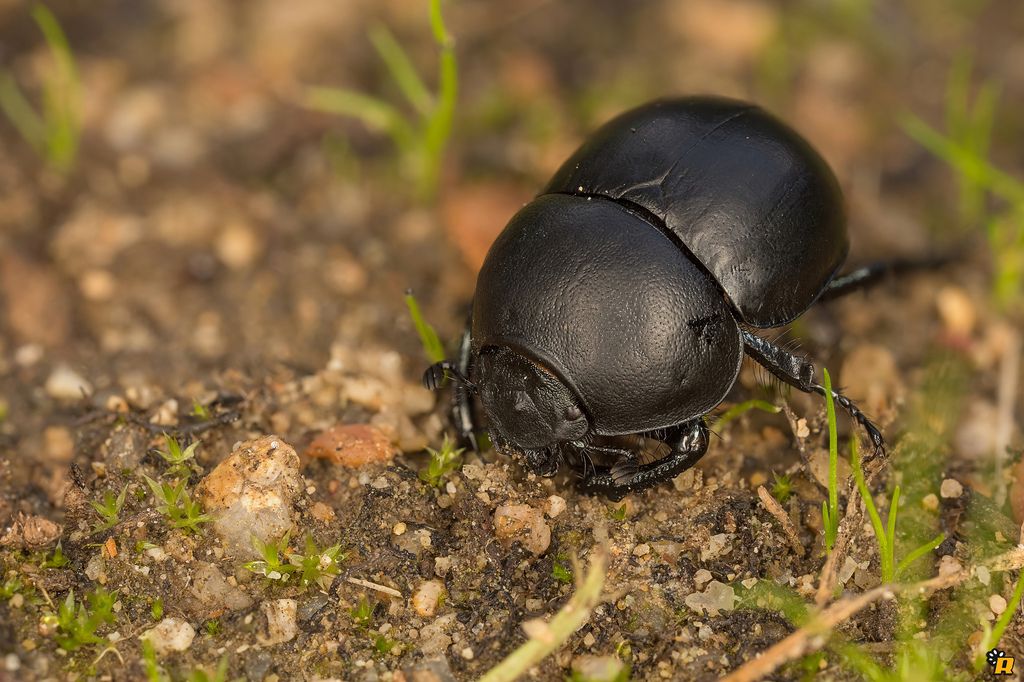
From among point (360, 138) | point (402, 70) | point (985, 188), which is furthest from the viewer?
point (360, 138)

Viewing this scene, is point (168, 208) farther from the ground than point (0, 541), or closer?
farther from the ground

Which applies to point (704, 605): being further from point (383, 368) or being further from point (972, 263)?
point (972, 263)

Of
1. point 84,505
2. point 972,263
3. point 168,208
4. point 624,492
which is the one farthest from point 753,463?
point 168,208

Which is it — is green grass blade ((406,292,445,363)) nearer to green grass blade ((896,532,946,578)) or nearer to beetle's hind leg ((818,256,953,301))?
beetle's hind leg ((818,256,953,301))

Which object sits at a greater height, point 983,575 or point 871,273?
point 871,273

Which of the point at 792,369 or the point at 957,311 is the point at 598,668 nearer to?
the point at 792,369

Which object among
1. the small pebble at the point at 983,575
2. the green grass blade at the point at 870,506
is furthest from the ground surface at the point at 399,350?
the green grass blade at the point at 870,506

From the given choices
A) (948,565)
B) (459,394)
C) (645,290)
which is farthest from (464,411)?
(948,565)
